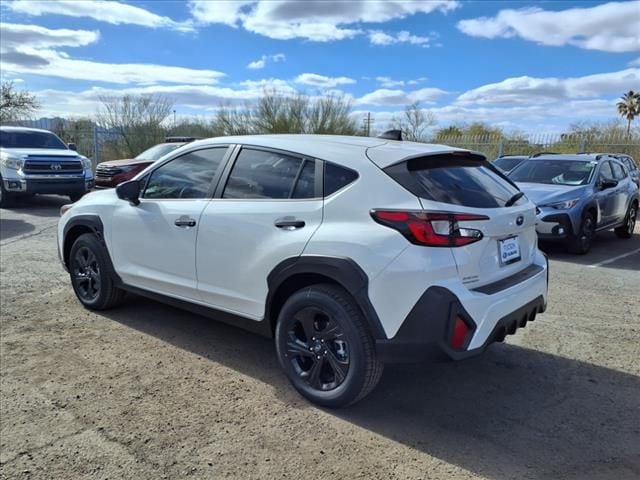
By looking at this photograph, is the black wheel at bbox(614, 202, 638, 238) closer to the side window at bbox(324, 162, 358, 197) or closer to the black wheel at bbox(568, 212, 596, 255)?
the black wheel at bbox(568, 212, 596, 255)

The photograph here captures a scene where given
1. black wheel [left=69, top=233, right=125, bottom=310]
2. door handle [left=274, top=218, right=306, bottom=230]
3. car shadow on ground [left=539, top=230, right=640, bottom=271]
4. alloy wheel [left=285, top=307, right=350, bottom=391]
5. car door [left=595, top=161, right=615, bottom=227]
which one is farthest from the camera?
car door [left=595, top=161, right=615, bottom=227]

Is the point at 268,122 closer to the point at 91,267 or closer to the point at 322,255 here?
the point at 91,267

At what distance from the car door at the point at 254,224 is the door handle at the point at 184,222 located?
0.36ft

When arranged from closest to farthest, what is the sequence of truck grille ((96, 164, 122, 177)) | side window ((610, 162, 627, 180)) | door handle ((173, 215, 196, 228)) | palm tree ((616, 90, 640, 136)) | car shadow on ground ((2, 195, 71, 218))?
1. door handle ((173, 215, 196, 228))
2. side window ((610, 162, 627, 180))
3. car shadow on ground ((2, 195, 71, 218))
4. truck grille ((96, 164, 122, 177))
5. palm tree ((616, 90, 640, 136))

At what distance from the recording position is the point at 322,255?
10.2 feet

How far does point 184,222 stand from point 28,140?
11463 mm

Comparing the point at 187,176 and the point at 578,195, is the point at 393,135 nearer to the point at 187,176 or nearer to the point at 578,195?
the point at 187,176

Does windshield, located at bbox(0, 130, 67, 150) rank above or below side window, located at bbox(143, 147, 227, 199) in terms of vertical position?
above

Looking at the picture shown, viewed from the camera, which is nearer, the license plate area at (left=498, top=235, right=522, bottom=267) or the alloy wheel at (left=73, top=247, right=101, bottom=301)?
the license plate area at (left=498, top=235, right=522, bottom=267)

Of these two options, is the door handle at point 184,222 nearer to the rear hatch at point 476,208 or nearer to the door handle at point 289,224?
the door handle at point 289,224

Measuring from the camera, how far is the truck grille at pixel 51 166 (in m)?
11.9

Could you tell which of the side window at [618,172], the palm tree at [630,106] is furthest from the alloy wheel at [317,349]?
the palm tree at [630,106]

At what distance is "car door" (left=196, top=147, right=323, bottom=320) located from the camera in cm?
332

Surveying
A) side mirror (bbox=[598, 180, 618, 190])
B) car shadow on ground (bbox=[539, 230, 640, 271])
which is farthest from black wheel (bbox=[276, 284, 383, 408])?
side mirror (bbox=[598, 180, 618, 190])
